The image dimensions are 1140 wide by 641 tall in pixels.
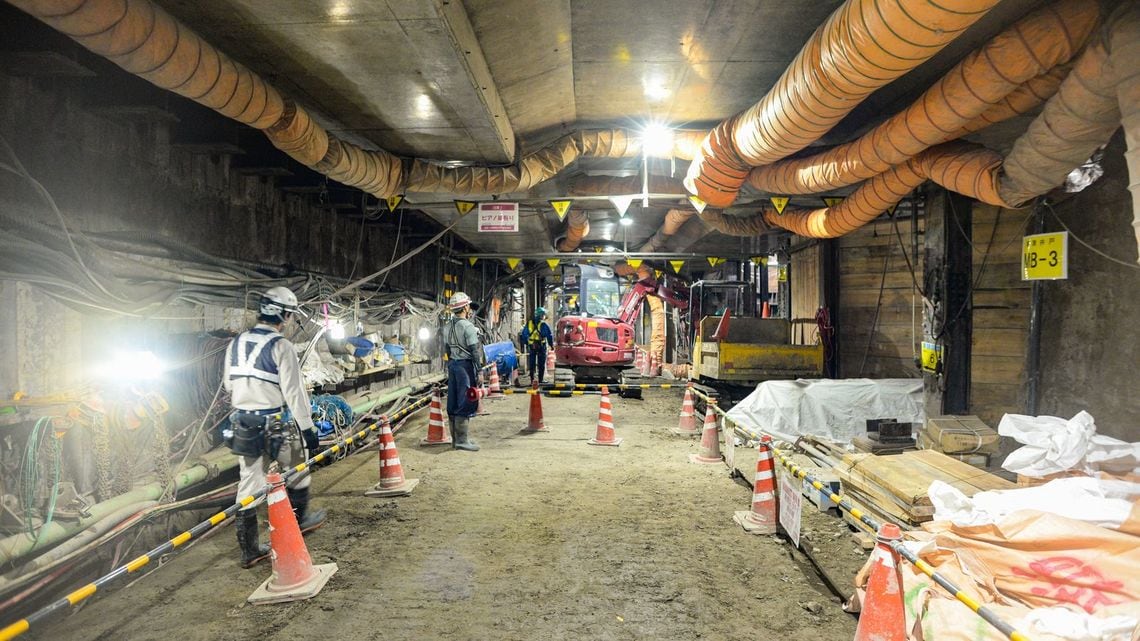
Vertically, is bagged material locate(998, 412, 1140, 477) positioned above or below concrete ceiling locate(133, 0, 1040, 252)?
below

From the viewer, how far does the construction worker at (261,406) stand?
4.45m

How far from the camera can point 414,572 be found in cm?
427

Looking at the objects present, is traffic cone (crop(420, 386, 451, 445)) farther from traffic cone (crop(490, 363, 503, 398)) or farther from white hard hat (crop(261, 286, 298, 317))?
traffic cone (crop(490, 363, 503, 398))

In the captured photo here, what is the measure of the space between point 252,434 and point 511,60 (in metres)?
3.87

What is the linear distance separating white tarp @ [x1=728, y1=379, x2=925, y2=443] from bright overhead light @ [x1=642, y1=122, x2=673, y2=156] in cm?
391

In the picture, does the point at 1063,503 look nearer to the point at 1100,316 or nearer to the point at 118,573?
the point at 1100,316

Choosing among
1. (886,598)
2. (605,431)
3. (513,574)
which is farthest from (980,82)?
(605,431)

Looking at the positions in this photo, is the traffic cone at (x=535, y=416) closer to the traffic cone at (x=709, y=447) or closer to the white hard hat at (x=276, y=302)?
the traffic cone at (x=709, y=447)

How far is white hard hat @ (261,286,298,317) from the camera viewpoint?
4.64m

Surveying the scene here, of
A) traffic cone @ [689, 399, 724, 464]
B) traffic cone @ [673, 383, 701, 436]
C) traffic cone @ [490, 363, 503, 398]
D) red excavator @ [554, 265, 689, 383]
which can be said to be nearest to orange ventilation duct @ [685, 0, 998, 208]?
traffic cone @ [689, 399, 724, 464]

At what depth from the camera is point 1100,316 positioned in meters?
5.58

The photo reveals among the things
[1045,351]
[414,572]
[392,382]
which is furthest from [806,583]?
[392,382]

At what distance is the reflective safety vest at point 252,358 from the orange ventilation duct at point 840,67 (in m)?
4.48

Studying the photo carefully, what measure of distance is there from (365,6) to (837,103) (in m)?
3.36
